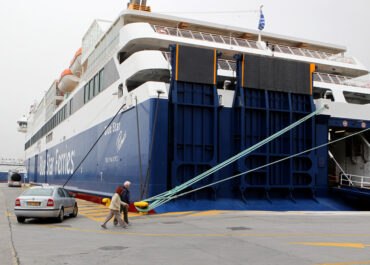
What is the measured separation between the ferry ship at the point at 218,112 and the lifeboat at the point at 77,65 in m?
10.4

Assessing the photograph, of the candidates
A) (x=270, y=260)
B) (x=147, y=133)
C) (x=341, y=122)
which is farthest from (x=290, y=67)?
(x=270, y=260)

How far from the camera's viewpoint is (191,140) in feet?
52.9

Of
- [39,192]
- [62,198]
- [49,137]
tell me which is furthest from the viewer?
[49,137]

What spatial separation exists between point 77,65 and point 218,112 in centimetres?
1956

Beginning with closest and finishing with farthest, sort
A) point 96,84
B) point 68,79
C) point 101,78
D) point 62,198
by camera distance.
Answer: point 62,198 → point 101,78 → point 96,84 → point 68,79

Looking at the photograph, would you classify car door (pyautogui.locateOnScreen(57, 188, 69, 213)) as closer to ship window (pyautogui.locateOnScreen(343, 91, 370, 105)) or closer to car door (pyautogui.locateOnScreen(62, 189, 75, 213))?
car door (pyautogui.locateOnScreen(62, 189, 75, 213))

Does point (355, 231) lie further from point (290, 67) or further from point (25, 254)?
point (290, 67)

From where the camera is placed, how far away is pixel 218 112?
16.6m

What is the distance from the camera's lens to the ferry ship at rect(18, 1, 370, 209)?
15.9 m

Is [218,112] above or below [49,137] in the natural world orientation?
below

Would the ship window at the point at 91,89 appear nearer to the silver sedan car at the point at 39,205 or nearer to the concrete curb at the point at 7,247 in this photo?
the silver sedan car at the point at 39,205

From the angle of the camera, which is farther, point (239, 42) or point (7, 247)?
point (239, 42)

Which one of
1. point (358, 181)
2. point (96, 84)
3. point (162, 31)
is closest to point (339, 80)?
point (358, 181)

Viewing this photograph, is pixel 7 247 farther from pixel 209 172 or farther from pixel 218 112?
pixel 218 112
